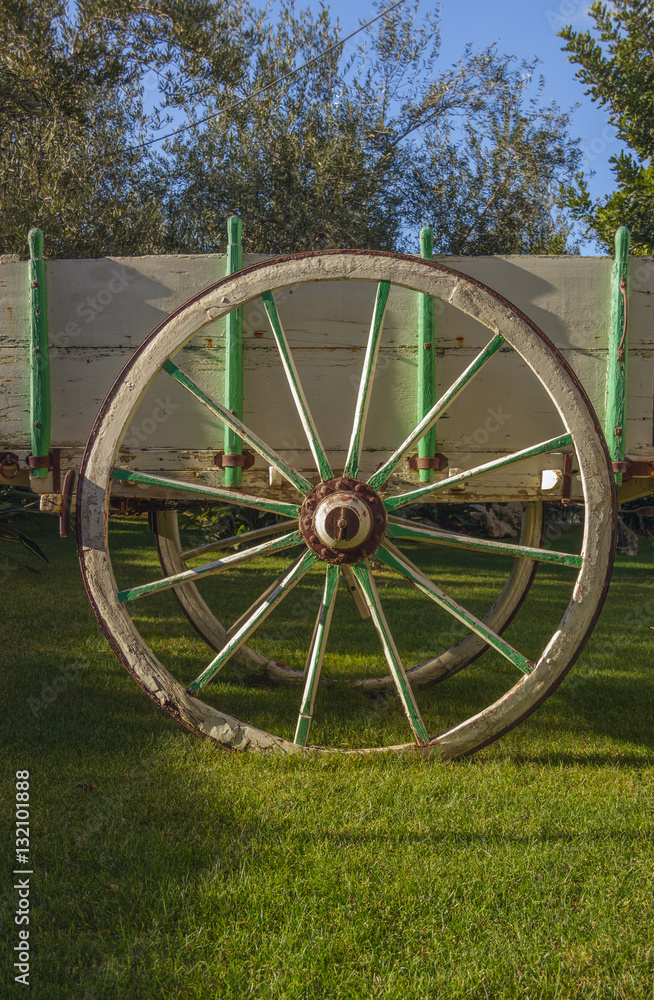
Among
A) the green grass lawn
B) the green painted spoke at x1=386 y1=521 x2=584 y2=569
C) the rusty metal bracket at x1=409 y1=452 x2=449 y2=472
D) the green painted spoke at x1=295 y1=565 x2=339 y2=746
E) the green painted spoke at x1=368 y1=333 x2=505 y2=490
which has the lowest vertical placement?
→ the green grass lawn

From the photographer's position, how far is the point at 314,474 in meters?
2.74

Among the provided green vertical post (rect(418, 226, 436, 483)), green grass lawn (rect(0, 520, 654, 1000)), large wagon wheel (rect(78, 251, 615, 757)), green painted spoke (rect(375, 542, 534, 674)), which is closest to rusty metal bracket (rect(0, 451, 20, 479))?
large wagon wheel (rect(78, 251, 615, 757))

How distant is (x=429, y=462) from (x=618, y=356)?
0.78m

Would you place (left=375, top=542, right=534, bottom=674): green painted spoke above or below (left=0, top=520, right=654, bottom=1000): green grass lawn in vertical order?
above

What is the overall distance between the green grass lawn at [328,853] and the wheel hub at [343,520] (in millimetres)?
737

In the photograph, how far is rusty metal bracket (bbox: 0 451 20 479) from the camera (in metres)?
2.73

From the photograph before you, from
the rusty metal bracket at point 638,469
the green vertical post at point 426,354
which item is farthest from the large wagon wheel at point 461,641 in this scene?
the green vertical post at point 426,354

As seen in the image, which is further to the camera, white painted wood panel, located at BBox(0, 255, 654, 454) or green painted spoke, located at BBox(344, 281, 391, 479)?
white painted wood panel, located at BBox(0, 255, 654, 454)

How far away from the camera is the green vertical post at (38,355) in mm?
2689

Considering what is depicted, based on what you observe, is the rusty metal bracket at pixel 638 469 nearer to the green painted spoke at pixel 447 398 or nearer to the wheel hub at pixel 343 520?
the green painted spoke at pixel 447 398

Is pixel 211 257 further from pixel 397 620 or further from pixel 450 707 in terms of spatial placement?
pixel 397 620

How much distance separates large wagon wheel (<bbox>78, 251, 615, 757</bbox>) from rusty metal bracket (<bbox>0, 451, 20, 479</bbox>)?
435 millimetres

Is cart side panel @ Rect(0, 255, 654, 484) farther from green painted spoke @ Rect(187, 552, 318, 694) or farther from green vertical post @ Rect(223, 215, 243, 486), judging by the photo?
green painted spoke @ Rect(187, 552, 318, 694)

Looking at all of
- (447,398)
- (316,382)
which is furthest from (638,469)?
(316,382)
